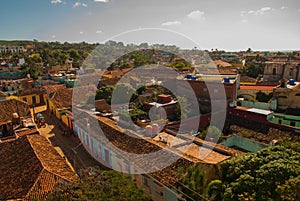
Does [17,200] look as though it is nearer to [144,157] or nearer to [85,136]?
[144,157]

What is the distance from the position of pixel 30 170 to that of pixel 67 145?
6.45 m

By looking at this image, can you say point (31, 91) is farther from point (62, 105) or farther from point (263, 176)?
point (263, 176)

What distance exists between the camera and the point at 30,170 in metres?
10.7

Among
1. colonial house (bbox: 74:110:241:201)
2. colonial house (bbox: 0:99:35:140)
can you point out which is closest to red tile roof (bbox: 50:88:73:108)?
colonial house (bbox: 0:99:35:140)

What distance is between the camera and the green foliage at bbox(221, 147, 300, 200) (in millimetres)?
6480

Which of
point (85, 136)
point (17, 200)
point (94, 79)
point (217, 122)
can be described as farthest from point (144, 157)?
point (94, 79)

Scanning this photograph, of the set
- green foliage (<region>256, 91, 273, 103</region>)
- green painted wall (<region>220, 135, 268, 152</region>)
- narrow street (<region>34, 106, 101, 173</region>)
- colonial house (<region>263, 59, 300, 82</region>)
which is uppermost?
colonial house (<region>263, 59, 300, 82</region>)

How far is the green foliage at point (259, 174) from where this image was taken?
21.3 ft

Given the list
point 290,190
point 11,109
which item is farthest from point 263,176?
point 11,109

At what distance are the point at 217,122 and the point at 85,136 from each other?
31.3ft

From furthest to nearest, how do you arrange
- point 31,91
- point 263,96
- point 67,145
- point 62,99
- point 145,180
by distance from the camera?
point 31,91, point 62,99, point 263,96, point 67,145, point 145,180

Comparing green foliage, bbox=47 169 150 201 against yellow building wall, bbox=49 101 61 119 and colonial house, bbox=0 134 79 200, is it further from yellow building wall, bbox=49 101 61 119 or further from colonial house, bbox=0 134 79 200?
yellow building wall, bbox=49 101 61 119

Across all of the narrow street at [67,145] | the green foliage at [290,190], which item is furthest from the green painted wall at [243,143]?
the green foliage at [290,190]

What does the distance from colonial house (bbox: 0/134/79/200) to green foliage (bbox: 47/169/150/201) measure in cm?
177
